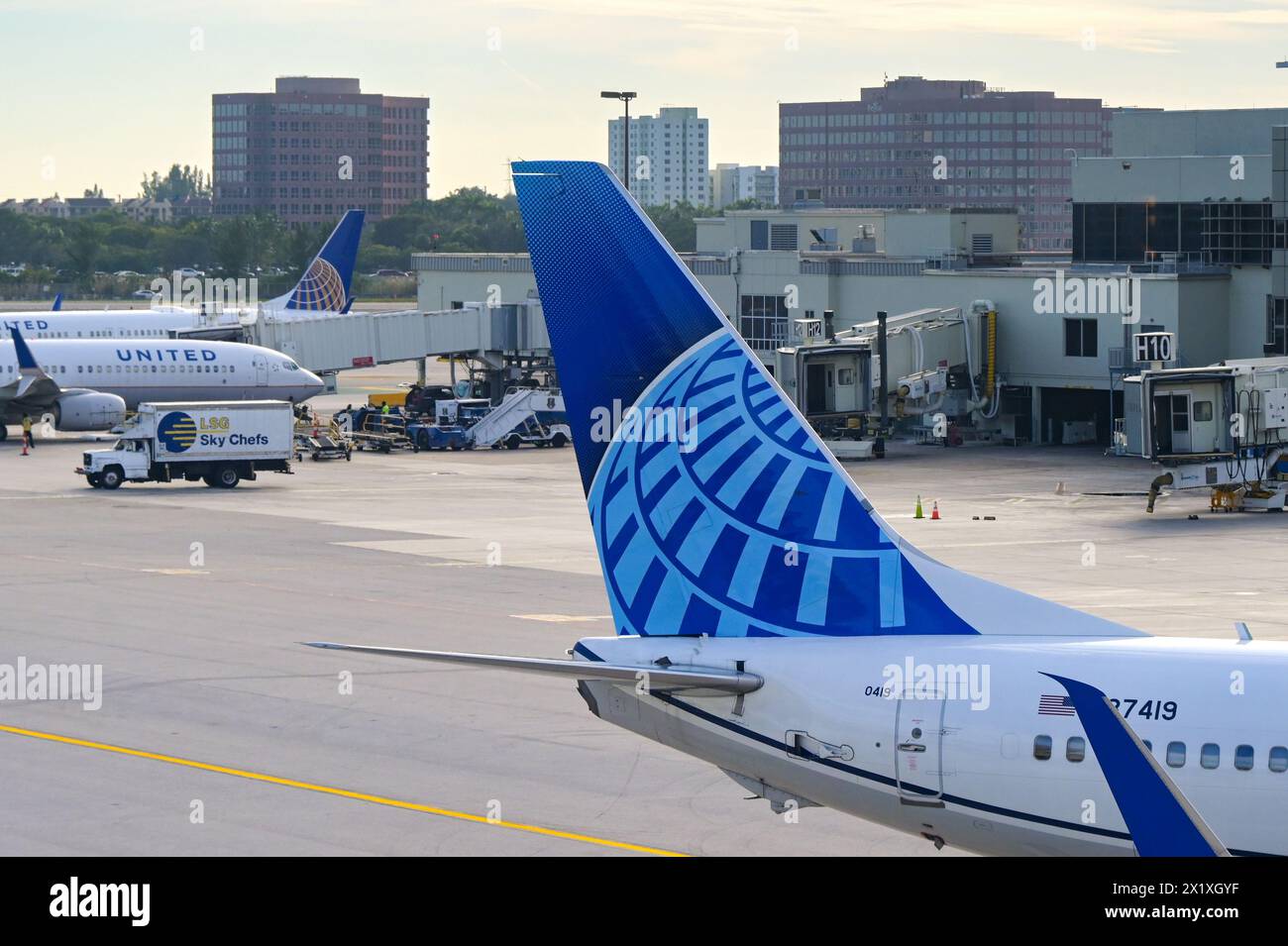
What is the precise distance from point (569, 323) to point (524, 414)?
225ft

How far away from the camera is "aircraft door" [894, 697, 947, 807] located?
1470 cm

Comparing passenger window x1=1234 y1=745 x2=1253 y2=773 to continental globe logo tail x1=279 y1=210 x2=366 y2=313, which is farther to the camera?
continental globe logo tail x1=279 y1=210 x2=366 y2=313

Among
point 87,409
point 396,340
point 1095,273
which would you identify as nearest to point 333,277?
point 396,340

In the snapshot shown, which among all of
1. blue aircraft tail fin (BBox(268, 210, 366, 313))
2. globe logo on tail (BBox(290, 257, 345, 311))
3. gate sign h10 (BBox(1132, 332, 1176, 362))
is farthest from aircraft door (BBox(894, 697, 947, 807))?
globe logo on tail (BBox(290, 257, 345, 311))

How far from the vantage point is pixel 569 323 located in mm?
16625

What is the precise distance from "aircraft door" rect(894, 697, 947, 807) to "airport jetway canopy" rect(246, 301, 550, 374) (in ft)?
262

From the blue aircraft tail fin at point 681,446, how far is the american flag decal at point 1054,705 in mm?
1904

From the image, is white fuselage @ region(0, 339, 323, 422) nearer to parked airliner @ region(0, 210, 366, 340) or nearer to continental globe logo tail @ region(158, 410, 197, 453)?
parked airliner @ region(0, 210, 366, 340)

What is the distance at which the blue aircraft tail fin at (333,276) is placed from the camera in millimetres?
114188

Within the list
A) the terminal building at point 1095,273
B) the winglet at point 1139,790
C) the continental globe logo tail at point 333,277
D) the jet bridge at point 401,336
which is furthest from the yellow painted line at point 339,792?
the continental globe logo tail at point 333,277

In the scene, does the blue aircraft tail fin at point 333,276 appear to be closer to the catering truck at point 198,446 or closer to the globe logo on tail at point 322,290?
the globe logo on tail at point 322,290

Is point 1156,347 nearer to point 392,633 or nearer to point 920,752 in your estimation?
point 392,633
